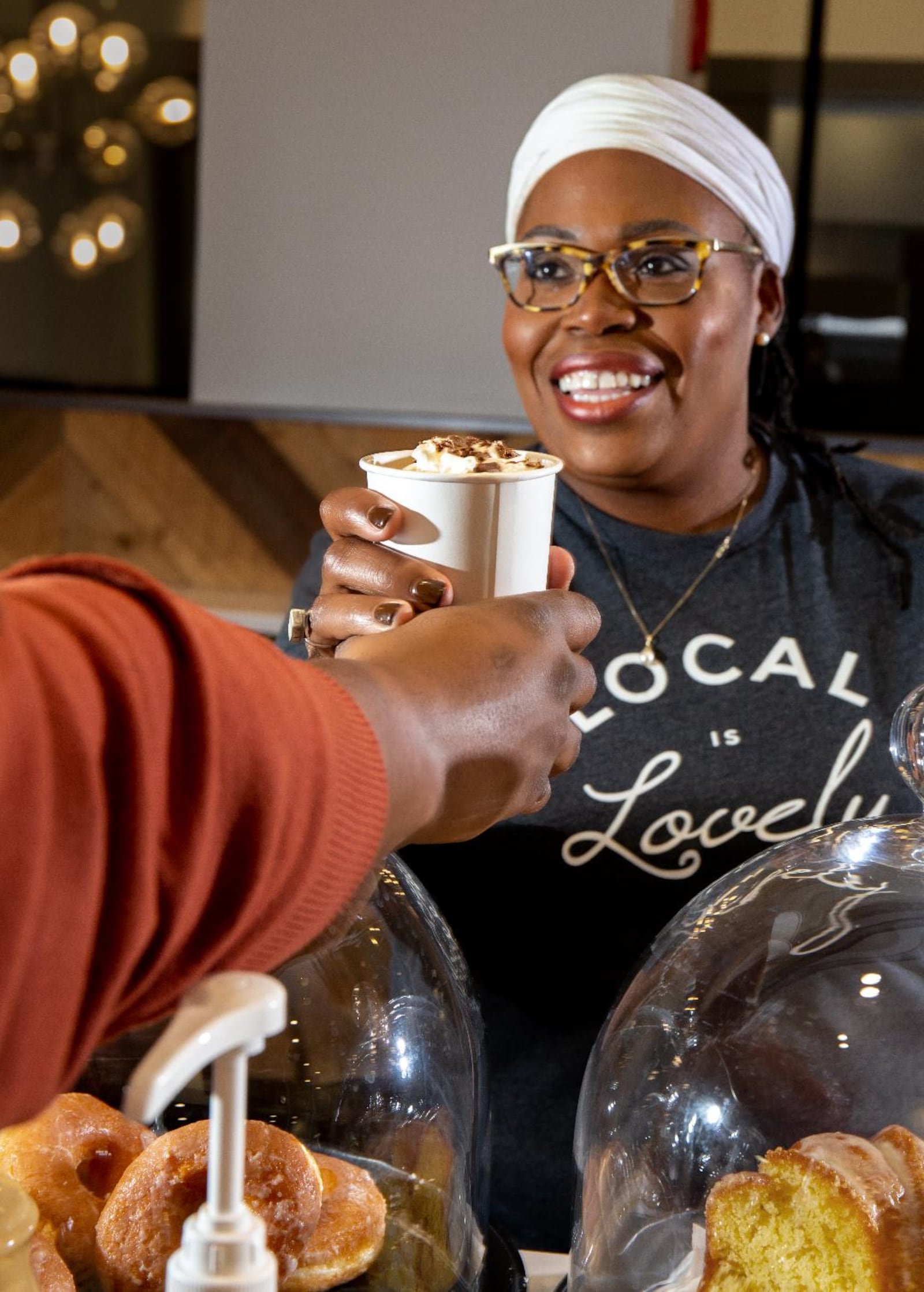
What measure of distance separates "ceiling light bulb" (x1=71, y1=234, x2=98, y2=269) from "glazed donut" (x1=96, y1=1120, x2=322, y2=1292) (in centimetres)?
314

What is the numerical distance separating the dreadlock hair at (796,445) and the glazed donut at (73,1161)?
107 cm

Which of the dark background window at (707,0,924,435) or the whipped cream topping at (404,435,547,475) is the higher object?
the dark background window at (707,0,924,435)

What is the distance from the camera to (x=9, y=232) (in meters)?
3.46

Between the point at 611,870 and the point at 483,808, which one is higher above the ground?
the point at 483,808

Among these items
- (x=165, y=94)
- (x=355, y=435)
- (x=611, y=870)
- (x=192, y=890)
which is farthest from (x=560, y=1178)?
(x=165, y=94)

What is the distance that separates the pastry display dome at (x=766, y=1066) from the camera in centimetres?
70

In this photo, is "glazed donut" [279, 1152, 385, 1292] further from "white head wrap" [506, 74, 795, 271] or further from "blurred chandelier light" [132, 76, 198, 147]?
"blurred chandelier light" [132, 76, 198, 147]

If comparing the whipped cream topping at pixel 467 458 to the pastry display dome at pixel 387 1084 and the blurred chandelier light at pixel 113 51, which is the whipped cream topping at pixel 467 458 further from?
the blurred chandelier light at pixel 113 51

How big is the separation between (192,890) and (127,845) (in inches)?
1.0

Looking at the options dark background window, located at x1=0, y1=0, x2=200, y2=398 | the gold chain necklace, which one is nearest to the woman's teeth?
the gold chain necklace

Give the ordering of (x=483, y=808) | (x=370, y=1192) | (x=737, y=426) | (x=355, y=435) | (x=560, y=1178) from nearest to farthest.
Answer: (x=483, y=808), (x=370, y=1192), (x=560, y=1178), (x=737, y=426), (x=355, y=435)

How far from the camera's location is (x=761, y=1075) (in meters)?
0.73

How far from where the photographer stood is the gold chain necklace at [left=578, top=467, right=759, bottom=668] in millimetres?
1489

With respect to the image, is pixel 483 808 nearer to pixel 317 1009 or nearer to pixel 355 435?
pixel 317 1009
